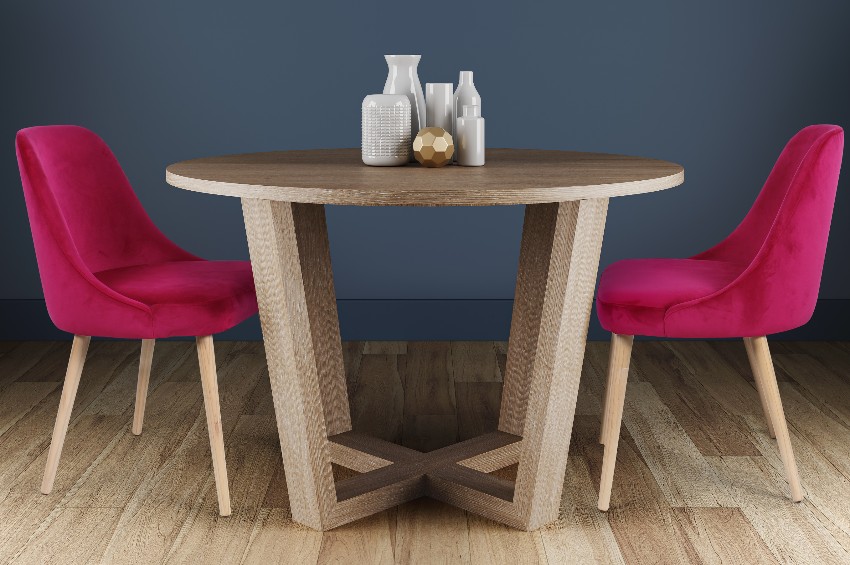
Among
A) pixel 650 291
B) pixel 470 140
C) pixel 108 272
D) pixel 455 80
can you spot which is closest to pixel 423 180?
pixel 470 140

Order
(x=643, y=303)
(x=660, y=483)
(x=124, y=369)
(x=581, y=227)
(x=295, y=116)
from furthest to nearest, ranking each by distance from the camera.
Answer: (x=295, y=116), (x=124, y=369), (x=660, y=483), (x=643, y=303), (x=581, y=227)

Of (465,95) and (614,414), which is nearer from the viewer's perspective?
(614,414)

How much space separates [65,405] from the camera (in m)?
2.44

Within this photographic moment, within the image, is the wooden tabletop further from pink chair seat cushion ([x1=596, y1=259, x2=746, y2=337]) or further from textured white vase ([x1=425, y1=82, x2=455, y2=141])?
pink chair seat cushion ([x1=596, y1=259, x2=746, y2=337])

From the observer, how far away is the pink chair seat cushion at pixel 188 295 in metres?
2.30

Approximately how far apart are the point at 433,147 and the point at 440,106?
165 millimetres

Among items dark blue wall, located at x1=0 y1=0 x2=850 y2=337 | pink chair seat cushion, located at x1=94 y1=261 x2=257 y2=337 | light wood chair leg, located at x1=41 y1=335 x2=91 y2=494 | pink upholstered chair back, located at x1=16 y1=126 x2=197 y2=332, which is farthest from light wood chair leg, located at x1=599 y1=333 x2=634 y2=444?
dark blue wall, located at x1=0 y1=0 x2=850 y2=337

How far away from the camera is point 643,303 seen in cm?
229

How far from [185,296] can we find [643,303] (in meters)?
0.93

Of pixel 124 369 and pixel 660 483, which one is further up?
pixel 660 483

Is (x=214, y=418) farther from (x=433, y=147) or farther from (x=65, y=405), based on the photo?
(x=433, y=147)

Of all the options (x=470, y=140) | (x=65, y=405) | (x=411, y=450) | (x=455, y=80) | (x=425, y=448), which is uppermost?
(x=470, y=140)

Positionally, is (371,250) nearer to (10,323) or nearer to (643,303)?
(10,323)

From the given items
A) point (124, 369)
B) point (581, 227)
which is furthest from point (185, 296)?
point (124, 369)
